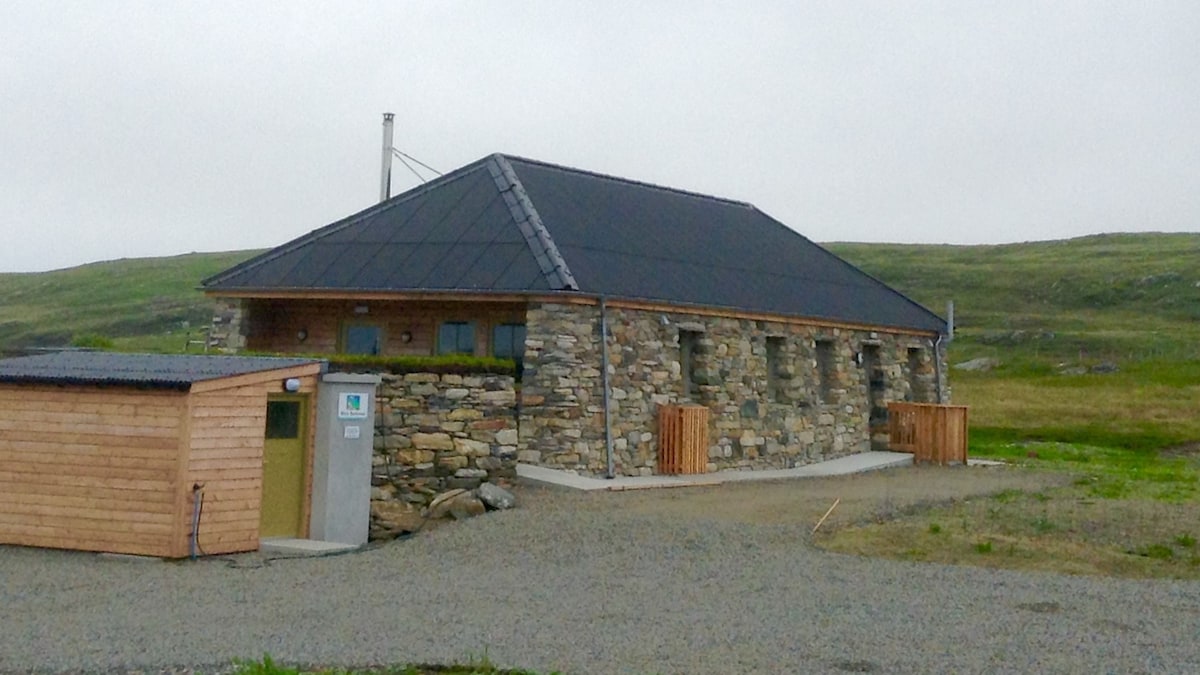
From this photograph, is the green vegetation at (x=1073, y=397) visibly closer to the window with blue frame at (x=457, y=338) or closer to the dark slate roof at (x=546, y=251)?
the dark slate roof at (x=546, y=251)

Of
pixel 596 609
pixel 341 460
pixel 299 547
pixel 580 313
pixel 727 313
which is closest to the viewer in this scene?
pixel 596 609

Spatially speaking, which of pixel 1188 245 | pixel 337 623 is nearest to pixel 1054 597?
pixel 337 623

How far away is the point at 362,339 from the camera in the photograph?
1973 centimetres

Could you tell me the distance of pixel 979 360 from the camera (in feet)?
172

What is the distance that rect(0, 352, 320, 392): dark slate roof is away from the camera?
41.8ft

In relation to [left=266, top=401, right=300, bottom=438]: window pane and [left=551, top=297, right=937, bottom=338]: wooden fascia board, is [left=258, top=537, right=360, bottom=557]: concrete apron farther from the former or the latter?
[left=551, top=297, right=937, bottom=338]: wooden fascia board

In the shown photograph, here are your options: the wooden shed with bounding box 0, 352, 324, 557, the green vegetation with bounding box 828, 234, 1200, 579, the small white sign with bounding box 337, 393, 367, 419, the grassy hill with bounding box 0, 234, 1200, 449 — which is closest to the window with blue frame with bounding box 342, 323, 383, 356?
the small white sign with bounding box 337, 393, 367, 419

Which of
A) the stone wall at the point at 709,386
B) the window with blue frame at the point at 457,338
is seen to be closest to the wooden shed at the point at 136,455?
the stone wall at the point at 709,386

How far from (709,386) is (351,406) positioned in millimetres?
7814

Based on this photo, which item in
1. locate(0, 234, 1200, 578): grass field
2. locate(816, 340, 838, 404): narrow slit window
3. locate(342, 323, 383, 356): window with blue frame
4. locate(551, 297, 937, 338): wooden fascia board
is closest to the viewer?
locate(0, 234, 1200, 578): grass field

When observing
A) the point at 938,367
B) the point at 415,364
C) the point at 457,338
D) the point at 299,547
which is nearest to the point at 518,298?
the point at 457,338

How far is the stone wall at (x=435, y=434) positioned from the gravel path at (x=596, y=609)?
4.39ft

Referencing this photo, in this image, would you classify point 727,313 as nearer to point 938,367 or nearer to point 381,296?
point 381,296

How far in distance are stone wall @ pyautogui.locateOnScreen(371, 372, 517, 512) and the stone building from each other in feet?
6.94
